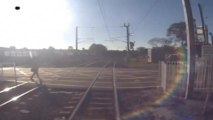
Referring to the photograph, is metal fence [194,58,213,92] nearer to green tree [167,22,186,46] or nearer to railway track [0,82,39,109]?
railway track [0,82,39,109]

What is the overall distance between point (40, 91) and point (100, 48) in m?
157

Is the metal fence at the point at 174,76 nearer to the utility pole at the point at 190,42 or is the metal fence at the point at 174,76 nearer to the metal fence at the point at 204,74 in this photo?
the metal fence at the point at 204,74

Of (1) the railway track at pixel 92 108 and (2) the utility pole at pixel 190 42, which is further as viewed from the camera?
(2) the utility pole at pixel 190 42

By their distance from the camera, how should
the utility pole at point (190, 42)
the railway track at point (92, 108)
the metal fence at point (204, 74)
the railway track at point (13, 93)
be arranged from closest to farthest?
the railway track at point (92, 108)
the railway track at point (13, 93)
the utility pole at point (190, 42)
the metal fence at point (204, 74)

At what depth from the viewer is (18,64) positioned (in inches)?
2229

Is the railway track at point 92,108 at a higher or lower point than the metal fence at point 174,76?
lower

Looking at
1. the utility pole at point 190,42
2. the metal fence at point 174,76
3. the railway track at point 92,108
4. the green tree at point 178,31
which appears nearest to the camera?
the railway track at point 92,108

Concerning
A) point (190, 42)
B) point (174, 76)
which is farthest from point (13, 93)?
point (190, 42)

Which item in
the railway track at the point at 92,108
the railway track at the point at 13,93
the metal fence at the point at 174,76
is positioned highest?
the metal fence at the point at 174,76

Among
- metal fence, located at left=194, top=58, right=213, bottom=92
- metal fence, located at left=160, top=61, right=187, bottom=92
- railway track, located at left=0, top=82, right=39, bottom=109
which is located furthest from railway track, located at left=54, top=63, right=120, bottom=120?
metal fence, located at left=194, top=58, right=213, bottom=92

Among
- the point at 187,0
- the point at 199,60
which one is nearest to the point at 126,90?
the point at 199,60

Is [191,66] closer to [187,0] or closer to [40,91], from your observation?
[187,0]

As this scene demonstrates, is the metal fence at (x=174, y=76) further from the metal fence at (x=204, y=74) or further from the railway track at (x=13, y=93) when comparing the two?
the railway track at (x=13, y=93)

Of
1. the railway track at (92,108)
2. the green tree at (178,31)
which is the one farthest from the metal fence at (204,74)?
the green tree at (178,31)
